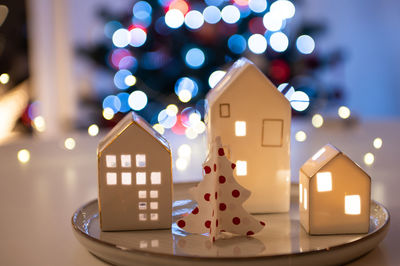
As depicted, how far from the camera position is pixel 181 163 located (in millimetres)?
1817

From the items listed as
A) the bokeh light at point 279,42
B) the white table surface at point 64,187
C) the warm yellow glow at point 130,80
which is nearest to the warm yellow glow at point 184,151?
the white table surface at point 64,187

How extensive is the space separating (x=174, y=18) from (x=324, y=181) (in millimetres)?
1759

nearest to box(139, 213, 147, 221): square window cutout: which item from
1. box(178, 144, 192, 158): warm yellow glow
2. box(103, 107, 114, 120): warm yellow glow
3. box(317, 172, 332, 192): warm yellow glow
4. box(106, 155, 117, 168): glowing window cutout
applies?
box(106, 155, 117, 168): glowing window cutout

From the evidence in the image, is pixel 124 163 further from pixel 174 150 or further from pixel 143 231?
pixel 174 150

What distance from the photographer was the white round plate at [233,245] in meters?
0.70

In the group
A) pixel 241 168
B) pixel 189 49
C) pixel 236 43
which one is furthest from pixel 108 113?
pixel 241 168

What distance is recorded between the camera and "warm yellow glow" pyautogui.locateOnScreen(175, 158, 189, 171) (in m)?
1.75

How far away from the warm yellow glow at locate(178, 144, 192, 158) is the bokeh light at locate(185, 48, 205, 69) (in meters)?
0.53

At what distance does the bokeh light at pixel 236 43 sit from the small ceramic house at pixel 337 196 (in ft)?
5.48

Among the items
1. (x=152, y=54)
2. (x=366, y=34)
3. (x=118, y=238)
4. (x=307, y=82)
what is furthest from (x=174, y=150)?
(x=366, y=34)

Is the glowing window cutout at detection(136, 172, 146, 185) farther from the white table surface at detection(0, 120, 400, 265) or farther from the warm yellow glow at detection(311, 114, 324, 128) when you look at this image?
the warm yellow glow at detection(311, 114, 324, 128)

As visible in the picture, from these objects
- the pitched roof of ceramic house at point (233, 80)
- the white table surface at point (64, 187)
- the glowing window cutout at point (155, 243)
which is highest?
the pitched roof of ceramic house at point (233, 80)

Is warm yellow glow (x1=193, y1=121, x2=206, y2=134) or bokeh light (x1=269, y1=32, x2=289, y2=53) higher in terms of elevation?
A: bokeh light (x1=269, y1=32, x2=289, y2=53)

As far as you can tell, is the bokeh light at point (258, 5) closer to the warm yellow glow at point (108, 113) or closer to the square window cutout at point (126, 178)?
the warm yellow glow at point (108, 113)
